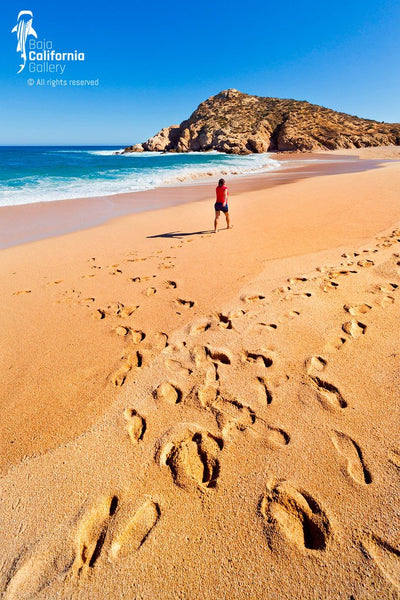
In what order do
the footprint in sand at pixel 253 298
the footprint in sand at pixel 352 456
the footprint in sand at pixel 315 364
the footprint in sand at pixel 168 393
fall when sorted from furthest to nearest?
the footprint in sand at pixel 253 298 → the footprint in sand at pixel 315 364 → the footprint in sand at pixel 168 393 → the footprint in sand at pixel 352 456

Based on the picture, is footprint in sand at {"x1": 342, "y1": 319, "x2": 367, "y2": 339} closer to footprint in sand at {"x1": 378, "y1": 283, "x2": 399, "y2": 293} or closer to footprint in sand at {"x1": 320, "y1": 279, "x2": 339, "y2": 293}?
footprint in sand at {"x1": 320, "y1": 279, "x2": 339, "y2": 293}

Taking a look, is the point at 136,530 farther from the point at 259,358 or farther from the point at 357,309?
the point at 357,309

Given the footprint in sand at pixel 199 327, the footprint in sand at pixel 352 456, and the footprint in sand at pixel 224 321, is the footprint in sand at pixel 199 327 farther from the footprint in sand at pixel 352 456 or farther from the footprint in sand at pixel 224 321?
the footprint in sand at pixel 352 456

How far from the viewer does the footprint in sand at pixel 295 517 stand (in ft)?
4.66

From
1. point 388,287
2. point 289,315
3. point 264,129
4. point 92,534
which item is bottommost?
point 92,534

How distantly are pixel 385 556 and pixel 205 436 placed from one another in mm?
1069

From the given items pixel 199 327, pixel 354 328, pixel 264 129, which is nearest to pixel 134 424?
pixel 199 327

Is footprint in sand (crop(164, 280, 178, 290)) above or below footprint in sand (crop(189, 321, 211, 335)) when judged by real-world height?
above

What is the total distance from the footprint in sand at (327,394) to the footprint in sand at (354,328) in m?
0.72

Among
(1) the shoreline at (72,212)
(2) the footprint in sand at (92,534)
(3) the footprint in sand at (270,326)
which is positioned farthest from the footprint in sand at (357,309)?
(1) the shoreline at (72,212)

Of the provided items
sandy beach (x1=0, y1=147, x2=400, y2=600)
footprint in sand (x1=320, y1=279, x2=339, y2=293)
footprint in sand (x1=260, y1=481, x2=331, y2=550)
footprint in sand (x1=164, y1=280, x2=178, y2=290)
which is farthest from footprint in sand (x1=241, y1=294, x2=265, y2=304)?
footprint in sand (x1=260, y1=481, x2=331, y2=550)

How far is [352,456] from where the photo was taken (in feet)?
5.65

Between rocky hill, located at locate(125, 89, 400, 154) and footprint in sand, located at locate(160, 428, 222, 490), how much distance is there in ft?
185

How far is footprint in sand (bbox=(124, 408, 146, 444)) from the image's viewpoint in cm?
199
